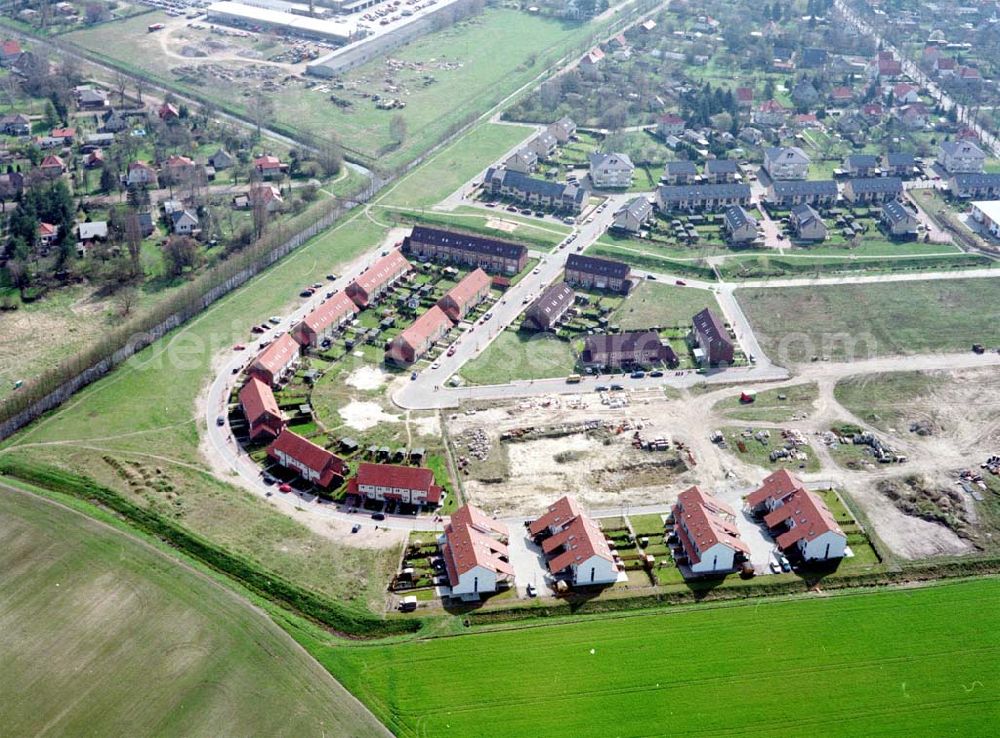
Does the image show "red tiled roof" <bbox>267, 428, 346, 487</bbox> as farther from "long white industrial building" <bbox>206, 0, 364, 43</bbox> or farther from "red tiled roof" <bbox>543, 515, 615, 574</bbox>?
"long white industrial building" <bbox>206, 0, 364, 43</bbox>

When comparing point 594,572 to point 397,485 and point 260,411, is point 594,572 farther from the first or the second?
point 260,411

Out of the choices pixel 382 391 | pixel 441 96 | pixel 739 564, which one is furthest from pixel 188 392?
pixel 441 96

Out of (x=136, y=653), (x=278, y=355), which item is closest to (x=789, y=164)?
(x=278, y=355)

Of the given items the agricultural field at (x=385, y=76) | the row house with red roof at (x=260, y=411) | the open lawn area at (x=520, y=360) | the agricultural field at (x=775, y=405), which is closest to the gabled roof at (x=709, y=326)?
the agricultural field at (x=775, y=405)

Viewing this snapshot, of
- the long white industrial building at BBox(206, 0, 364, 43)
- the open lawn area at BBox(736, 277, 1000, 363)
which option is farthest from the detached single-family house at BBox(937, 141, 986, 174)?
Result: the long white industrial building at BBox(206, 0, 364, 43)

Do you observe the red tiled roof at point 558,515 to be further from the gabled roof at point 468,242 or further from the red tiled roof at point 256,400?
the gabled roof at point 468,242

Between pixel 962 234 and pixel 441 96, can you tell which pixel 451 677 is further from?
pixel 441 96

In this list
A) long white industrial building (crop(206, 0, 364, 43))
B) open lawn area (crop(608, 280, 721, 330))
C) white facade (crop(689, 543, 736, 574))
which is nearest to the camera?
white facade (crop(689, 543, 736, 574))
